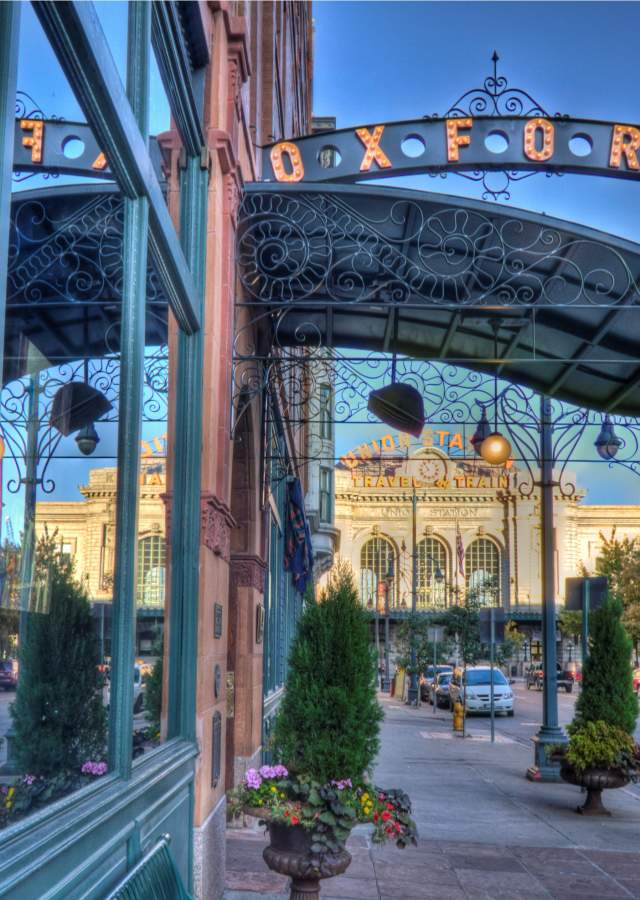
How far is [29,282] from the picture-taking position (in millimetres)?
3844

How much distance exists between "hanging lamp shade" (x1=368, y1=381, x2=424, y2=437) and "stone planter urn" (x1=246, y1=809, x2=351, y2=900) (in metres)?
5.96

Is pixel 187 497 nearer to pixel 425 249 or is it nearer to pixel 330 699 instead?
pixel 330 699

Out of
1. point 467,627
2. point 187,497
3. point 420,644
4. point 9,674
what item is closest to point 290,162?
point 187,497

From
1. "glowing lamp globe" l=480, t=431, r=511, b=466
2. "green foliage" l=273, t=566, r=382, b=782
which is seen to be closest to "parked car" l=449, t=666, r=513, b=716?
"glowing lamp globe" l=480, t=431, r=511, b=466

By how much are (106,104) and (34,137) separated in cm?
62

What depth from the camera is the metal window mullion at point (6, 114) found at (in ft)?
9.27

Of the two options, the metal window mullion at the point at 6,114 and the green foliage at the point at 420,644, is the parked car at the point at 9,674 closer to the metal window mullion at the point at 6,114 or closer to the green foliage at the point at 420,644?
the metal window mullion at the point at 6,114

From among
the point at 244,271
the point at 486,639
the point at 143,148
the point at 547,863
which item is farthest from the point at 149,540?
the point at 486,639

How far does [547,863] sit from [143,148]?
8.07 meters

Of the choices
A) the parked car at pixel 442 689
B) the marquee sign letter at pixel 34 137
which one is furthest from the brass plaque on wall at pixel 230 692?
the parked car at pixel 442 689

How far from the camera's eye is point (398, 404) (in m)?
12.5

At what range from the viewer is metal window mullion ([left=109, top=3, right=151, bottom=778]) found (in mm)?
4699

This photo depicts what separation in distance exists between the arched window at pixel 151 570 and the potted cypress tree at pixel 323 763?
1623 millimetres

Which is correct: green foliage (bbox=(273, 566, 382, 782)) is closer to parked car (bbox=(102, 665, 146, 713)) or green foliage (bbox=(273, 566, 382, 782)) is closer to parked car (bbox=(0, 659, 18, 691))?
parked car (bbox=(102, 665, 146, 713))
